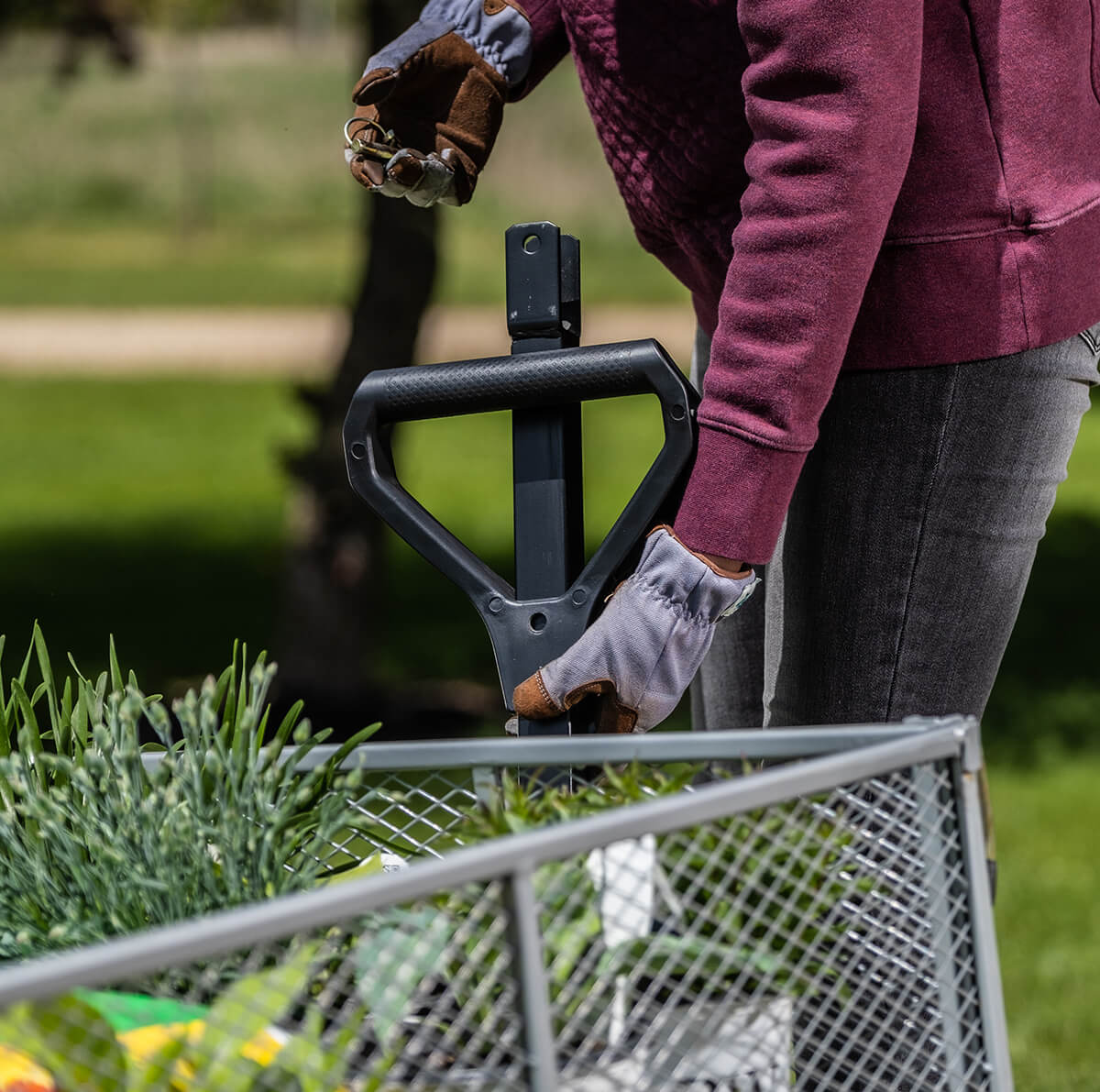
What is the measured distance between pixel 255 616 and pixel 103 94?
21.6 m

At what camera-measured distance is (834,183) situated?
114 cm

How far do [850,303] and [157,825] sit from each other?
632mm

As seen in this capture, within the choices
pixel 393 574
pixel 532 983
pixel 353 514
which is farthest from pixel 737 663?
pixel 393 574

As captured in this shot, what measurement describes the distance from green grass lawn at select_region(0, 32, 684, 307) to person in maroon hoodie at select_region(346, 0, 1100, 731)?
18554mm

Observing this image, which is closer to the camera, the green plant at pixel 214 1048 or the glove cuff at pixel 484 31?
Answer: the green plant at pixel 214 1048

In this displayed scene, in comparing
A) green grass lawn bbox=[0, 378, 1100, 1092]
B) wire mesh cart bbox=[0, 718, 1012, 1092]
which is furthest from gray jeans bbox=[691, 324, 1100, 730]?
green grass lawn bbox=[0, 378, 1100, 1092]

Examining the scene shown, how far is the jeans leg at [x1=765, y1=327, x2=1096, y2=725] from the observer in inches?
51.9

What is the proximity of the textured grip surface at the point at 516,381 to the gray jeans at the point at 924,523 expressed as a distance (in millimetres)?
229

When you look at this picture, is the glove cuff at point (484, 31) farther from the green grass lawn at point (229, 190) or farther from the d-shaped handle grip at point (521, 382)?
the green grass lawn at point (229, 190)

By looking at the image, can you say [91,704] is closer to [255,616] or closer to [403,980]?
[403,980]

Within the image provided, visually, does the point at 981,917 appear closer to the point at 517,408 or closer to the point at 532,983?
the point at 532,983

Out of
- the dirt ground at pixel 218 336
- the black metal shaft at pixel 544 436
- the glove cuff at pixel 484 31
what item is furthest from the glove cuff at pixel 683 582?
the dirt ground at pixel 218 336

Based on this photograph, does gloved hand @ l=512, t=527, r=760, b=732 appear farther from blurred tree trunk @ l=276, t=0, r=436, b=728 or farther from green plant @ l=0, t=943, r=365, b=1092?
blurred tree trunk @ l=276, t=0, r=436, b=728

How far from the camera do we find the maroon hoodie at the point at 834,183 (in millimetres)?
1143
